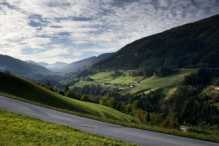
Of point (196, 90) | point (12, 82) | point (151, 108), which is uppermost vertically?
point (196, 90)

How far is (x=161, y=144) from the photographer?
15.8 meters

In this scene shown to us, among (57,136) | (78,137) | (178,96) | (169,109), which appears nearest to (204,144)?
(78,137)

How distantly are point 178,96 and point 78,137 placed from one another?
16738cm

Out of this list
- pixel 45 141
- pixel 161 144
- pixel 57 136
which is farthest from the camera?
pixel 161 144

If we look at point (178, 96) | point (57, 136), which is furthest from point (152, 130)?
point (178, 96)

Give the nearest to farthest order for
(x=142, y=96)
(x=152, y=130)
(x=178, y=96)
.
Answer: (x=152, y=130) < (x=178, y=96) < (x=142, y=96)

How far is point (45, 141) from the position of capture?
1265 cm

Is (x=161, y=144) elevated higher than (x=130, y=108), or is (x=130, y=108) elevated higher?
(x=161, y=144)

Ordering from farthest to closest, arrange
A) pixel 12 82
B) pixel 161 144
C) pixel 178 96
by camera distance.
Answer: pixel 178 96
pixel 12 82
pixel 161 144

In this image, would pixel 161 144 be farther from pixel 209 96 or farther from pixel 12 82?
pixel 209 96

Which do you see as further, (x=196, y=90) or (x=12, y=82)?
(x=196, y=90)

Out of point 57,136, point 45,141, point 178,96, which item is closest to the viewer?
point 45,141

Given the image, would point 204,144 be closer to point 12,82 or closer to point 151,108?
point 12,82

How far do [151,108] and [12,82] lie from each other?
456 feet
